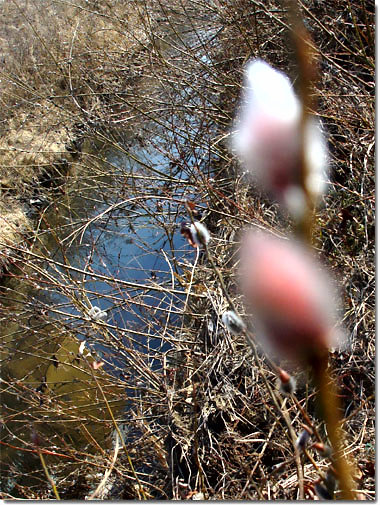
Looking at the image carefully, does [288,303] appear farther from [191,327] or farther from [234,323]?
[191,327]

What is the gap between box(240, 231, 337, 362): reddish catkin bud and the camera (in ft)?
0.38

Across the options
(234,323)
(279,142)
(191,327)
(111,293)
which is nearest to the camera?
(279,142)

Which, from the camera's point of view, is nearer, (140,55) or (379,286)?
(379,286)

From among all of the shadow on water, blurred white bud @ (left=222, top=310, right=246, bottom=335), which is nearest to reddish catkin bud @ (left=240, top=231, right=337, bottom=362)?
blurred white bud @ (left=222, top=310, right=246, bottom=335)

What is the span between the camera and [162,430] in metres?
1.54

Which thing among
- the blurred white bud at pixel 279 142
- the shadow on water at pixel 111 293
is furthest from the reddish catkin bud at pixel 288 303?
the shadow on water at pixel 111 293

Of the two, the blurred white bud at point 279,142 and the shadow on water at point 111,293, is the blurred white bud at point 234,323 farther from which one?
the shadow on water at point 111,293

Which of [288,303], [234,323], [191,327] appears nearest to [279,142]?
[288,303]

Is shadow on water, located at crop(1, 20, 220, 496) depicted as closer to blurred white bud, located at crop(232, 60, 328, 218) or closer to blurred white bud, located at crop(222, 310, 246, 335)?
blurred white bud, located at crop(222, 310, 246, 335)

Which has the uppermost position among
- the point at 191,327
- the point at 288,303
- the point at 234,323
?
the point at 288,303

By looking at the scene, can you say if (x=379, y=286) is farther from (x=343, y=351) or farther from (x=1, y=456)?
(x=1, y=456)

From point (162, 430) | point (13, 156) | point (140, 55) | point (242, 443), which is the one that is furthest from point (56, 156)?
point (242, 443)

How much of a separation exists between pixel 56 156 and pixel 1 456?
2301 mm

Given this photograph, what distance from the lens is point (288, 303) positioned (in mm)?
118
